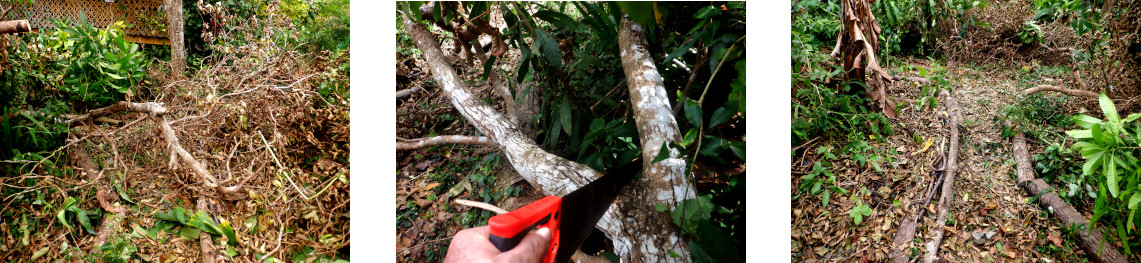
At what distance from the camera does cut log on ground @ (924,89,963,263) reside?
1.22 metres

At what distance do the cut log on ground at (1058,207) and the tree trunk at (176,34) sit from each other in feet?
7.37

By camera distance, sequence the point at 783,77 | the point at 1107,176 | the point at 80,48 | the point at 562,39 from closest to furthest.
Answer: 1. the point at 783,77
2. the point at 562,39
3. the point at 1107,176
4. the point at 80,48

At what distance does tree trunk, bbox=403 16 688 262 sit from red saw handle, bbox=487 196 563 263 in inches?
5.9

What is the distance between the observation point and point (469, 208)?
0.84 meters

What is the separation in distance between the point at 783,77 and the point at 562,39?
350 mm

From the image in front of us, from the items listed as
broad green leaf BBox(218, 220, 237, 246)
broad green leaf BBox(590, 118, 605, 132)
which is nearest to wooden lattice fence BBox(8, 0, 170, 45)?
broad green leaf BBox(218, 220, 237, 246)

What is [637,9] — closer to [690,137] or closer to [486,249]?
[690,137]

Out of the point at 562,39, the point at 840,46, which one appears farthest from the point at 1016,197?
the point at 562,39

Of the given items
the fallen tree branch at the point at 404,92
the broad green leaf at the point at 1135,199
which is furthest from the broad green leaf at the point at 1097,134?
the fallen tree branch at the point at 404,92

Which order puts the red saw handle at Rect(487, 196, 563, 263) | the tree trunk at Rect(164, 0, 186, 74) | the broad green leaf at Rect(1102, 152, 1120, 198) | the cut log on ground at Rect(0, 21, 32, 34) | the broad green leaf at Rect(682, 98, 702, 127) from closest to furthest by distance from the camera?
the red saw handle at Rect(487, 196, 563, 263), the broad green leaf at Rect(682, 98, 702, 127), the broad green leaf at Rect(1102, 152, 1120, 198), the cut log on ground at Rect(0, 21, 32, 34), the tree trunk at Rect(164, 0, 186, 74)

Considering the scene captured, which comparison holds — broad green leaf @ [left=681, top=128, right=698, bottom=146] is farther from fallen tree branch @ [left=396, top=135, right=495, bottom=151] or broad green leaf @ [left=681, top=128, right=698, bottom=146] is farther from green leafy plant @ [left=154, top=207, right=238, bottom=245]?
green leafy plant @ [left=154, top=207, right=238, bottom=245]

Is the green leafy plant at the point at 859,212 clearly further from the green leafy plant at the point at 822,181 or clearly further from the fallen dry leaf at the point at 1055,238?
the fallen dry leaf at the point at 1055,238

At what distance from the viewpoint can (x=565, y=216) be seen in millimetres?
670

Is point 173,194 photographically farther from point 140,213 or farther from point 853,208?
point 853,208
